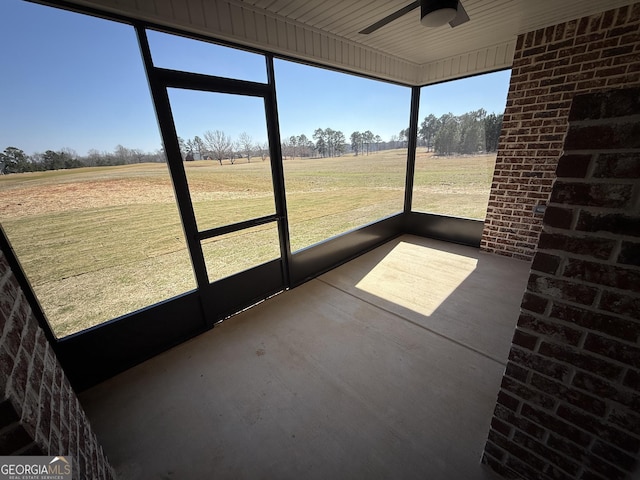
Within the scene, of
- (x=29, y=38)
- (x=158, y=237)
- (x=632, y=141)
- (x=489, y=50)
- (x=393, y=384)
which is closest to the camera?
(x=632, y=141)

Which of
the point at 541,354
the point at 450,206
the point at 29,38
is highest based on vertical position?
the point at 29,38

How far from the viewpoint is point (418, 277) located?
3.22 metres

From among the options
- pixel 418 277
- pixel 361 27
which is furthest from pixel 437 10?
pixel 418 277

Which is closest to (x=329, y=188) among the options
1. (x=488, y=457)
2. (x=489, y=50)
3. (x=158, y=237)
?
(x=489, y=50)

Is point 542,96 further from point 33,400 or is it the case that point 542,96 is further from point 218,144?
point 33,400

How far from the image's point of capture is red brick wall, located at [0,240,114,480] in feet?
2.06

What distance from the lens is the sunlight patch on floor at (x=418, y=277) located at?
276 cm

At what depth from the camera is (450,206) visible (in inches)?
195

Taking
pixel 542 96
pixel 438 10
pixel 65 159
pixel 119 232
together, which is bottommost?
pixel 119 232

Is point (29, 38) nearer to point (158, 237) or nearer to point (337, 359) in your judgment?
point (158, 237)

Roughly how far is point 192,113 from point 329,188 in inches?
196

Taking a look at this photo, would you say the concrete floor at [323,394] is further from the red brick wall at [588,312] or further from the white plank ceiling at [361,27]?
the white plank ceiling at [361,27]

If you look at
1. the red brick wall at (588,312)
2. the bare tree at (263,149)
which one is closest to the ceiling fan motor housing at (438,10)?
the red brick wall at (588,312)

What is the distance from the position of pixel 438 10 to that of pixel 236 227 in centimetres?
227
